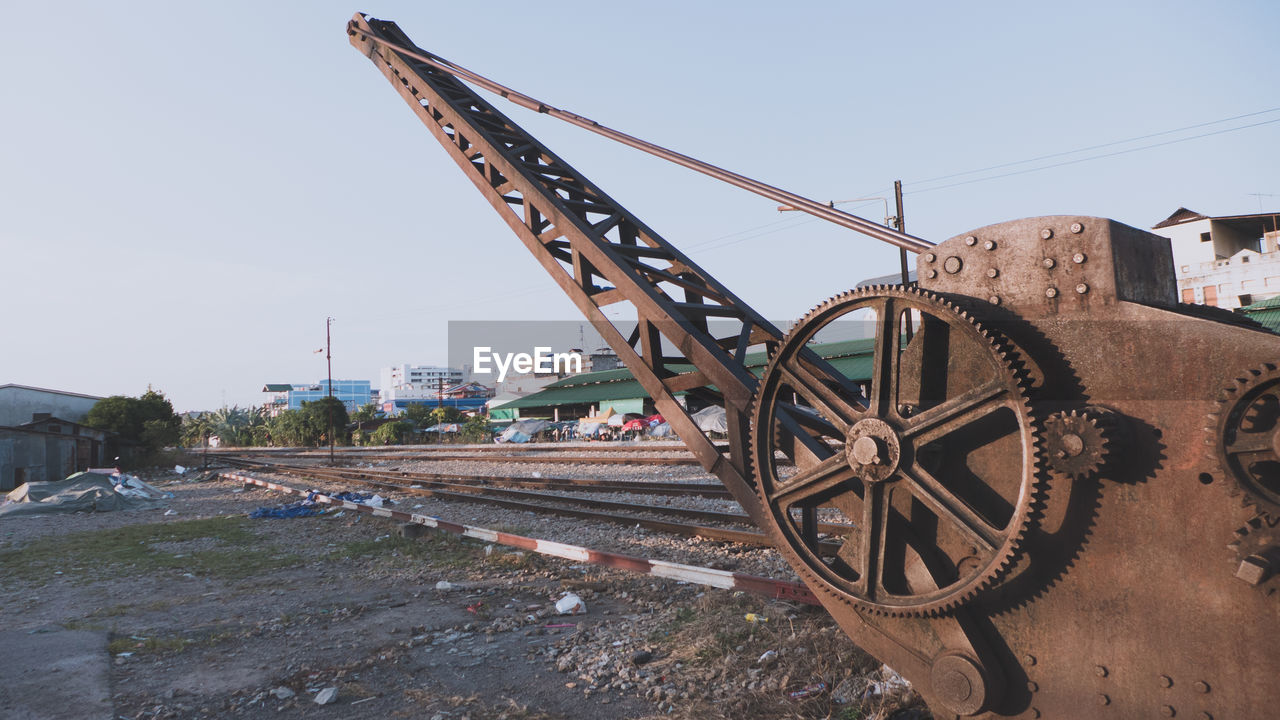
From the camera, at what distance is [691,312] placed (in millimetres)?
4648

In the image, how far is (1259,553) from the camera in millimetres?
2203

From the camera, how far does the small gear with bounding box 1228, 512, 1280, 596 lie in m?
2.16

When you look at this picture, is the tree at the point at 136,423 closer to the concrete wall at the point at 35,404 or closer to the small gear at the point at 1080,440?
the concrete wall at the point at 35,404

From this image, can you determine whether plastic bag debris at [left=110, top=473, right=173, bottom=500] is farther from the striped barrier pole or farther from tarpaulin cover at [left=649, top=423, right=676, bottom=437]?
tarpaulin cover at [left=649, top=423, right=676, bottom=437]

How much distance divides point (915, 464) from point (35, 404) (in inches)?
2373

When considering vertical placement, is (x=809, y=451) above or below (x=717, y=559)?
above

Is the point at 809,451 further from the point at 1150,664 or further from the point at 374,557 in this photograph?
the point at 374,557

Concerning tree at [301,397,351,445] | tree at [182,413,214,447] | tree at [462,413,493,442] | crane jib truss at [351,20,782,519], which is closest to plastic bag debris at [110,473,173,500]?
crane jib truss at [351,20,782,519]

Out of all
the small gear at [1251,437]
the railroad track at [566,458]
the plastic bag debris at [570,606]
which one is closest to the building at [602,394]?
the railroad track at [566,458]

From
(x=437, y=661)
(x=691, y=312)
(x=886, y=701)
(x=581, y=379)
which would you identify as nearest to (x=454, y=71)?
(x=691, y=312)

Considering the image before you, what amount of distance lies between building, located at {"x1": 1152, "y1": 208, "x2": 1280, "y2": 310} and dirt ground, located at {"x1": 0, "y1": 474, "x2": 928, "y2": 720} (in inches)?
1068

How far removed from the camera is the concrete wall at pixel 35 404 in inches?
1767

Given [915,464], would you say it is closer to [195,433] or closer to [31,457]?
[31,457]

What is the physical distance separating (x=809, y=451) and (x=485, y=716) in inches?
97.5
